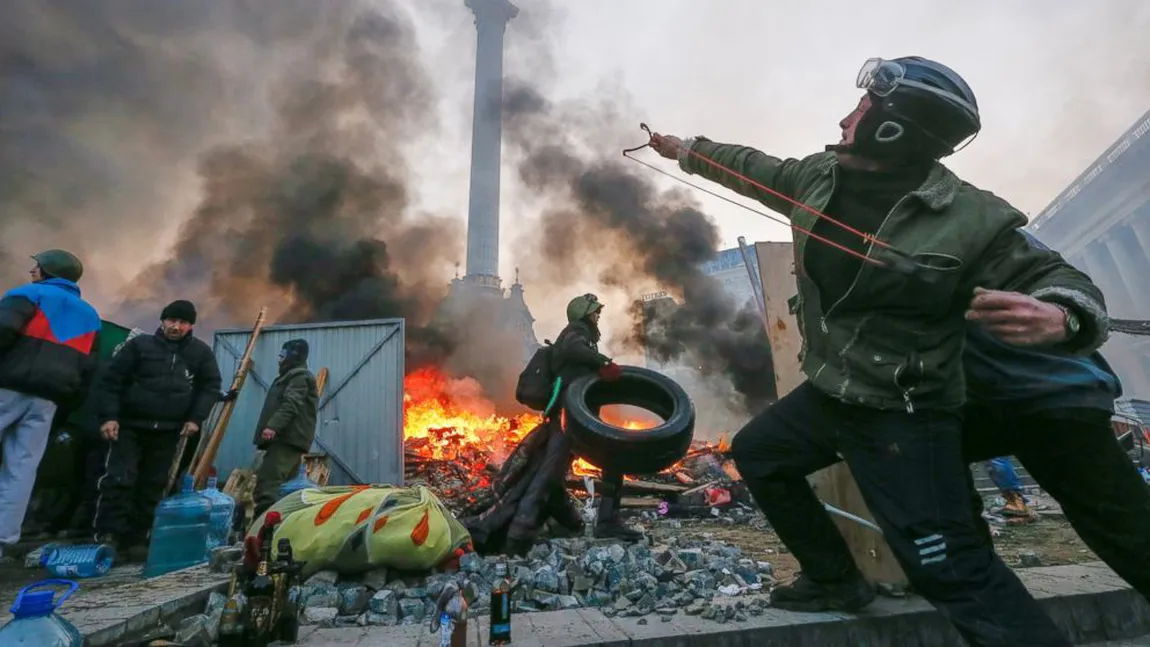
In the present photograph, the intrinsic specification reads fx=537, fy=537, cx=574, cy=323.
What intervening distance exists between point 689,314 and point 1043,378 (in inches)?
592

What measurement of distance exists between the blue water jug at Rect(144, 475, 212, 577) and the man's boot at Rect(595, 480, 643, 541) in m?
2.92

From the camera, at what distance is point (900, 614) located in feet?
7.12

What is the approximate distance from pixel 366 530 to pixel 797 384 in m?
2.56

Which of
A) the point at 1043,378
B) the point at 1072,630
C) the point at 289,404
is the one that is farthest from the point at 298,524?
the point at 1072,630

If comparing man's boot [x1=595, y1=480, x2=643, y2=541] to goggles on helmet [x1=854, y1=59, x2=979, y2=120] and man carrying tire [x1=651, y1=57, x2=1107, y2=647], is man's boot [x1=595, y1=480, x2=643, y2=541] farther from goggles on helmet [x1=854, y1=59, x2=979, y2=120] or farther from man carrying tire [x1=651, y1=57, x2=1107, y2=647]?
goggles on helmet [x1=854, y1=59, x2=979, y2=120]

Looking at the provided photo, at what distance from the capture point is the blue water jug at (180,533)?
11.8 feet

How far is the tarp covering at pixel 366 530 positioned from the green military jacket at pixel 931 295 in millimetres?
2391

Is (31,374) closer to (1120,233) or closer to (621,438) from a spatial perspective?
(621,438)

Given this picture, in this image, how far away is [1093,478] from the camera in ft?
5.79

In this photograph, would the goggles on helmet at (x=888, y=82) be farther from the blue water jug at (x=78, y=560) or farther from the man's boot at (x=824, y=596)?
the blue water jug at (x=78, y=560)

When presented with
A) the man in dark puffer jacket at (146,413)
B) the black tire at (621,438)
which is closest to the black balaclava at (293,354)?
the man in dark puffer jacket at (146,413)

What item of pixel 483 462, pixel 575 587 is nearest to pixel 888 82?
pixel 575 587

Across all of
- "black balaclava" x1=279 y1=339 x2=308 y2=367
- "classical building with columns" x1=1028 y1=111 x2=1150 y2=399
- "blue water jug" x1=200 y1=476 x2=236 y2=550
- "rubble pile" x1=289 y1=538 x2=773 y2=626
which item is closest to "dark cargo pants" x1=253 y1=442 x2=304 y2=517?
"blue water jug" x1=200 y1=476 x2=236 y2=550

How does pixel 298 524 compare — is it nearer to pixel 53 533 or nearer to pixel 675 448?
pixel 675 448
